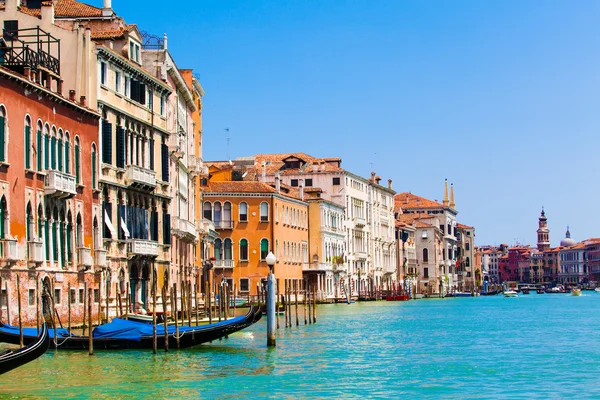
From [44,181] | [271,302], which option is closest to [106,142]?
[44,181]

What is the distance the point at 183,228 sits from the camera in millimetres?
37875

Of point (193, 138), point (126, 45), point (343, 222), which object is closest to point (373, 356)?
point (126, 45)

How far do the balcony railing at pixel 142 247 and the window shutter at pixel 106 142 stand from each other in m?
2.43

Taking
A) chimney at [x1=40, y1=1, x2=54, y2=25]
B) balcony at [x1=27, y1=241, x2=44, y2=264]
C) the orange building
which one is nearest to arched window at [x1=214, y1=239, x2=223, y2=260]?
the orange building

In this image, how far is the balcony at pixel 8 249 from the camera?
75.4 feet

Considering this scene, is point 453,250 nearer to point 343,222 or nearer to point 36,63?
point 343,222

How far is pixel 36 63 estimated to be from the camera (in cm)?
2638

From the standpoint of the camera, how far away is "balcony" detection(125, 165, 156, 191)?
31375 mm

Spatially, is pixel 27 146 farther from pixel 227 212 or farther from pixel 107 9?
pixel 227 212

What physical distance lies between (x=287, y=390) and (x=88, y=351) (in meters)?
5.98

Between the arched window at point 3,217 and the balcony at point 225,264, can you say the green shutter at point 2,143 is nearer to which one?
the arched window at point 3,217

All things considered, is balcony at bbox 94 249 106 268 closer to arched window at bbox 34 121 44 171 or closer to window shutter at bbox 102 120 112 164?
window shutter at bbox 102 120 112 164

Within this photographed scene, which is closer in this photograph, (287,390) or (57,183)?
(287,390)

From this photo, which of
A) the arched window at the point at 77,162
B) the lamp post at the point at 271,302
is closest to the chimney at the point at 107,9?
the arched window at the point at 77,162
